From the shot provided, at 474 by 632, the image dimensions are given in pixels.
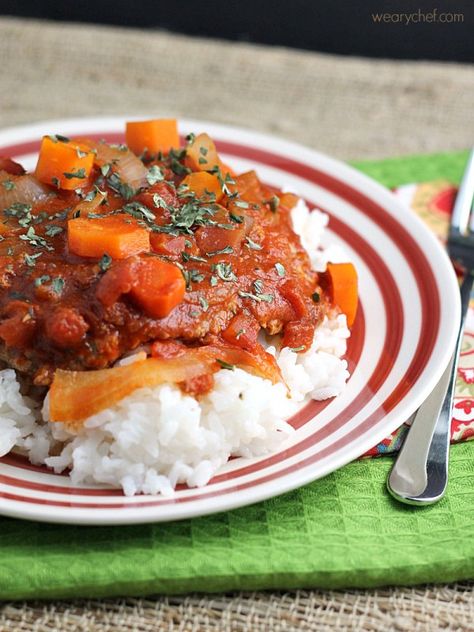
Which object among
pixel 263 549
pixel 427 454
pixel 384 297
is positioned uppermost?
pixel 384 297

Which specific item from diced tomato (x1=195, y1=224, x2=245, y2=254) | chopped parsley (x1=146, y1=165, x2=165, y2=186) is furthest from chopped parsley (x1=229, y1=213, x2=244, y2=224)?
chopped parsley (x1=146, y1=165, x2=165, y2=186)

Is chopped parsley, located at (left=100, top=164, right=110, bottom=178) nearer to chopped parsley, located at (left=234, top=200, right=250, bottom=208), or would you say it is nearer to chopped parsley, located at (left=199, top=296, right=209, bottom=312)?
A: chopped parsley, located at (left=234, top=200, right=250, bottom=208)

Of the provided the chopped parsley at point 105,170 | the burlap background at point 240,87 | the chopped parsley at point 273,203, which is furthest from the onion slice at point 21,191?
the burlap background at point 240,87

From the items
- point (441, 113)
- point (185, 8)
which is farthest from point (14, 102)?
point (441, 113)

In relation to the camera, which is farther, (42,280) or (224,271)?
(224,271)

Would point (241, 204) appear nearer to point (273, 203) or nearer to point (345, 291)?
point (273, 203)

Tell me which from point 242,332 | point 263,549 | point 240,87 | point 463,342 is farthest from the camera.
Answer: point 240,87

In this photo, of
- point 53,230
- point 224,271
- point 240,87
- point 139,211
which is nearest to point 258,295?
point 224,271
